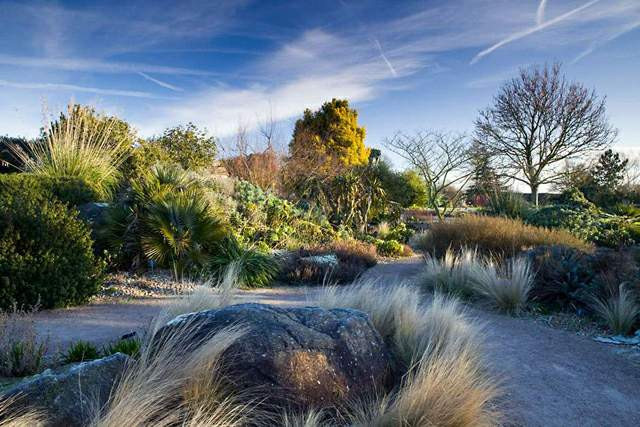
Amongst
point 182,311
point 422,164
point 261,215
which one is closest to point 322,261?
point 261,215

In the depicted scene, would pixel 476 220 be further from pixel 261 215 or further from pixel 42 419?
pixel 42 419

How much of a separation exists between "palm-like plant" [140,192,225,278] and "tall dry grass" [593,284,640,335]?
5.94m

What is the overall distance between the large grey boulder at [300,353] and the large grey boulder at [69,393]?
0.58 metres

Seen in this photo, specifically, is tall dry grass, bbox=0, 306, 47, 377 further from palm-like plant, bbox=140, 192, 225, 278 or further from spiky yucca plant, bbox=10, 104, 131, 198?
spiky yucca plant, bbox=10, 104, 131, 198

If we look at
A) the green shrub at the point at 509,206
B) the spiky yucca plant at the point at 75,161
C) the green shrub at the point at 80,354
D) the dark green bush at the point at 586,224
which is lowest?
the green shrub at the point at 80,354

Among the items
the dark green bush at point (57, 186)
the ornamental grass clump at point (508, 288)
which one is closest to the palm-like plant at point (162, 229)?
the dark green bush at point (57, 186)

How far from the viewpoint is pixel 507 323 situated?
614 centimetres

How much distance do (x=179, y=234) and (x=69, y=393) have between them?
5.49 meters

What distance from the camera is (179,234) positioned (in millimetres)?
8195

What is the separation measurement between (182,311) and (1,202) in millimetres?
3536

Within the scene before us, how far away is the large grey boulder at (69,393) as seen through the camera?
8.95ft

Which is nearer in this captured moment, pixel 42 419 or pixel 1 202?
pixel 42 419

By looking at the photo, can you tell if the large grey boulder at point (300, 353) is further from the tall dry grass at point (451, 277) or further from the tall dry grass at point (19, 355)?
the tall dry grass at point (451, 277)

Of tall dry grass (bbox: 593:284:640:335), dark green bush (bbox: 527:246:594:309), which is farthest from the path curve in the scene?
dark green bush (bbox: 527:246:594:309)
